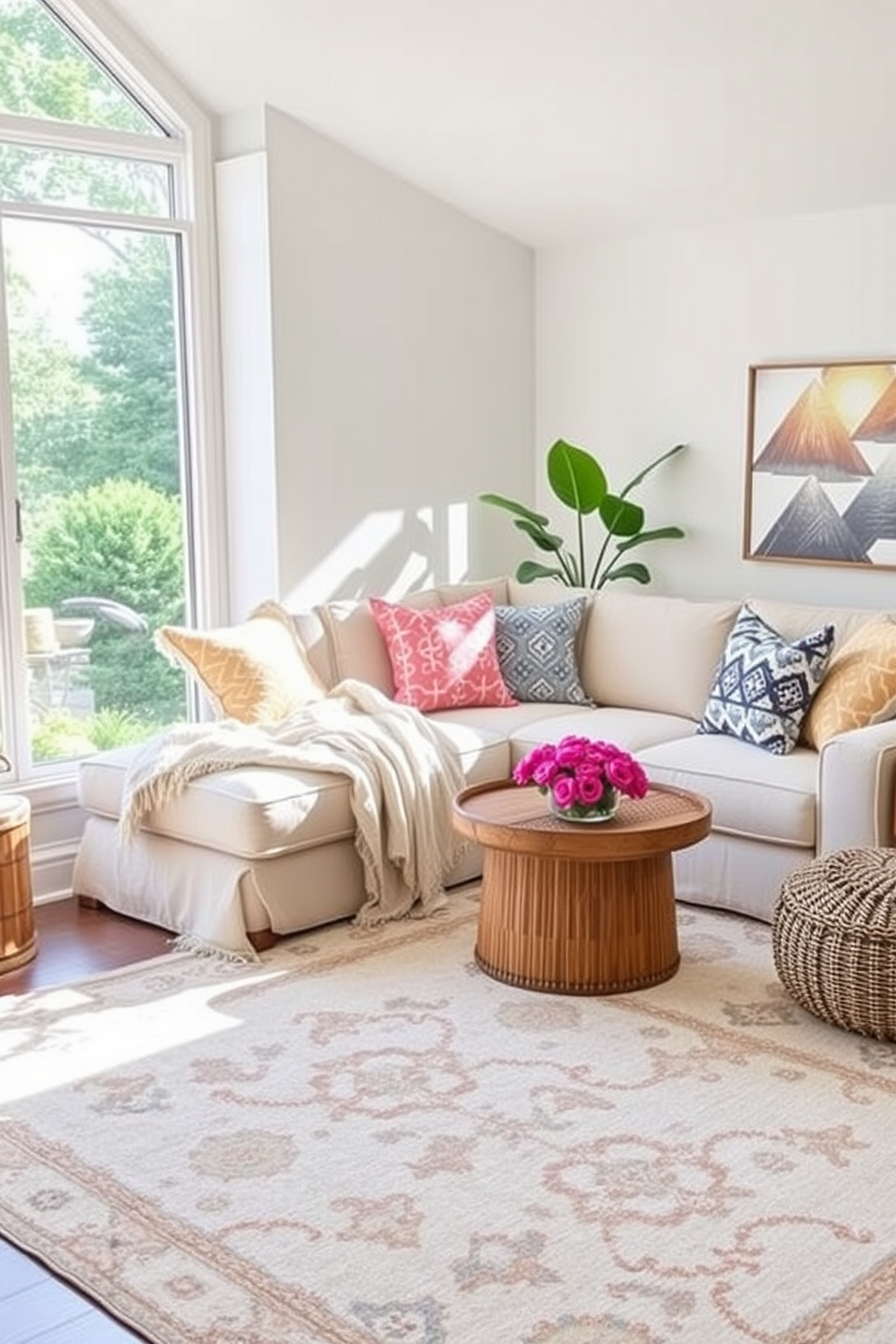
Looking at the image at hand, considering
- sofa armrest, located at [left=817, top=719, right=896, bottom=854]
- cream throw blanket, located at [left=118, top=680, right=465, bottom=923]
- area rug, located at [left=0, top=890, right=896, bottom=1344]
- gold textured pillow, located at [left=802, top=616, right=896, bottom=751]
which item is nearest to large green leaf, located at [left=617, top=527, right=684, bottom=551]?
gold textured pillow, located at [left=802, top=616, right=896, bottom=751]

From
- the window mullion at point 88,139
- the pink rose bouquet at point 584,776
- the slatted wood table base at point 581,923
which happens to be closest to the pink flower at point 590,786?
the pink rose bouquet at point 584,776

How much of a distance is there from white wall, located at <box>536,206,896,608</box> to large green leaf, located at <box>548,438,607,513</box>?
0.27m

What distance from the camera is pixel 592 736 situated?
487cm

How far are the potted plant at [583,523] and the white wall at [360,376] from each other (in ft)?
0.84

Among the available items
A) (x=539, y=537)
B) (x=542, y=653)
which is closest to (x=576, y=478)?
(x=539, y=537)

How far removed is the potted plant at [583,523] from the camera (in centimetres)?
584

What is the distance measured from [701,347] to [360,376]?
1.27 metres

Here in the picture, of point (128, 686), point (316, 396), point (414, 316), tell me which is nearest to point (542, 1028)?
point (128, 686)

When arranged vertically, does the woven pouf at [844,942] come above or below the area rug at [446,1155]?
above

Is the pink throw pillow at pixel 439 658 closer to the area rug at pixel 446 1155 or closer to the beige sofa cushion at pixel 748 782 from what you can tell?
the beige sofa cushion at pixel 748 782

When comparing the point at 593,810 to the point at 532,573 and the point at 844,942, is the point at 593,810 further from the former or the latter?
the point at 532,573

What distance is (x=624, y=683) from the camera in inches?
210

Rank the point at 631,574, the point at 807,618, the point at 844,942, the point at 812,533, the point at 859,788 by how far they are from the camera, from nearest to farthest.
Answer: the point at 844,942, the point at 859,788, the point at 807,618, the point at 812,533, the point at 631,574

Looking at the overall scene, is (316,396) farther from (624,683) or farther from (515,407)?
(624,683)
